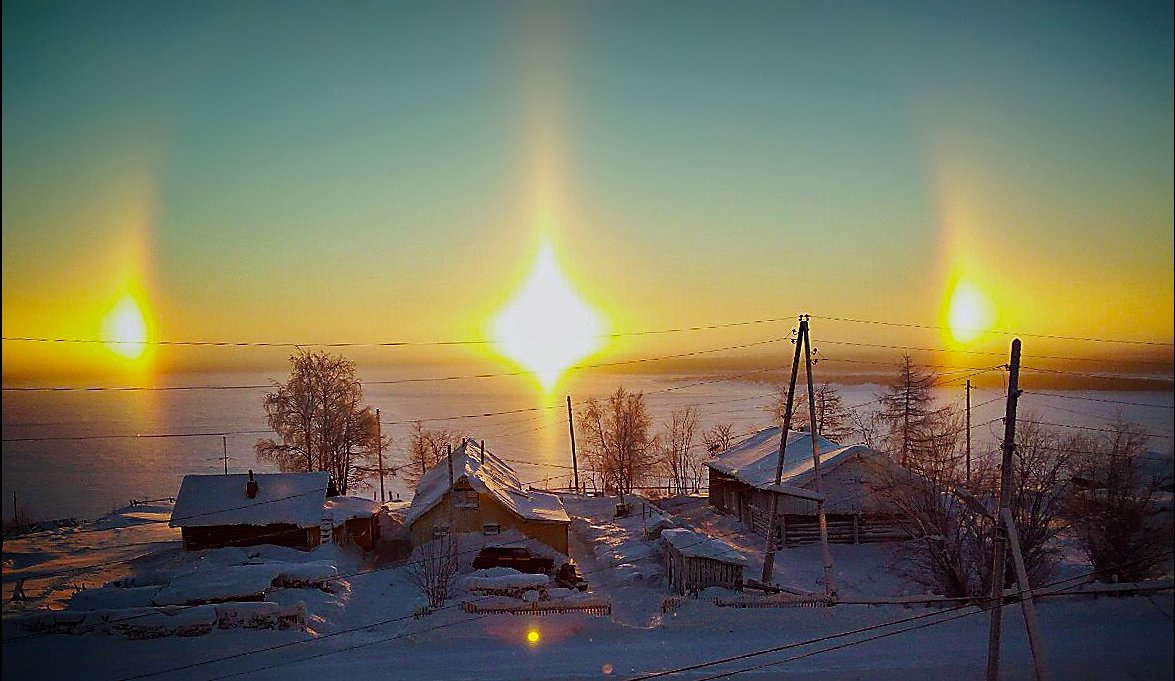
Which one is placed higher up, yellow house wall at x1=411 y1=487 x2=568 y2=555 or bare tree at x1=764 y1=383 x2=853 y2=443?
bare tree at x1=764 y1=383 x2=853 y2=443

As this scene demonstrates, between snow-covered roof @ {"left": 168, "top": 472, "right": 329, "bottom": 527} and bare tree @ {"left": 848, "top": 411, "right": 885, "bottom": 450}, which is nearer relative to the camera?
snow-covered roof @ {"left": 168, "top": 472, "right": 329, "bottom": 527}

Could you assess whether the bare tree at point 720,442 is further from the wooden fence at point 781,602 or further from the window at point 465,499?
the wooden fence at point 781,602

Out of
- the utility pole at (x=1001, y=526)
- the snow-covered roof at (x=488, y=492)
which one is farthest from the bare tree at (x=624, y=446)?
the utility pole at (x=1001, y=526)

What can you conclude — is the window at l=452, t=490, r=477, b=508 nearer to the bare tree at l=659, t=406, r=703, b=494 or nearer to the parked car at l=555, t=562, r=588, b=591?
the parked car at l=555, t=562, r=588, b=591

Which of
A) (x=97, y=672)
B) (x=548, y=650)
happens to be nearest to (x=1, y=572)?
(x=97, y=672)

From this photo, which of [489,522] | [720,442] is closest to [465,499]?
[489,522]

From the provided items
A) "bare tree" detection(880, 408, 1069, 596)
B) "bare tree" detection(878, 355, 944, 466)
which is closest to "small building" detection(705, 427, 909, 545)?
"bare tree" detection(880, 408, 1069, 596)
